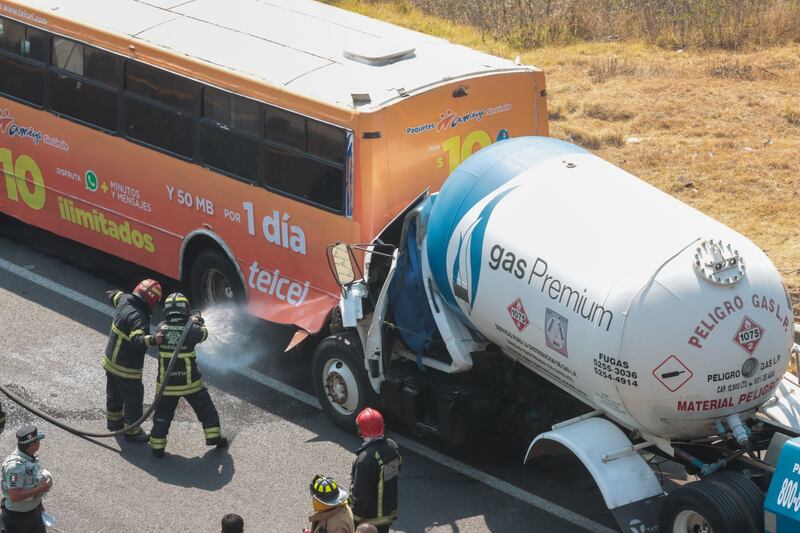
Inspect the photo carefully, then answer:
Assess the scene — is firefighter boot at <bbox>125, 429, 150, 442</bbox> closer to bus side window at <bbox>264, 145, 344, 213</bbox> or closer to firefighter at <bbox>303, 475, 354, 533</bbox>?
bus side window at <bbox>264, 145, 344, 213</bbox>

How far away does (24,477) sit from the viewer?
861 centimetres

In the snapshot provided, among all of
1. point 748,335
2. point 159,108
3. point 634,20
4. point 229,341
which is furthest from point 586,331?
point 634,20

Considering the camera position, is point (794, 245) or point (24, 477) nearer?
point (24, 477)

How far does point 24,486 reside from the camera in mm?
8602

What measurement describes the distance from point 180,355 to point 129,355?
1.96ft

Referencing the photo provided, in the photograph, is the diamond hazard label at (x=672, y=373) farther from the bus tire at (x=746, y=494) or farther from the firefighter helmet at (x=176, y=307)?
the firefighter helmet at (x=176, y=307)

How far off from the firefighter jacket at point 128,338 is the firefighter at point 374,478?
287cm

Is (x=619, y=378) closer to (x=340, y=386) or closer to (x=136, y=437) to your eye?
(x=340, y=386)

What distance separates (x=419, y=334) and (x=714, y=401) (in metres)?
2.87

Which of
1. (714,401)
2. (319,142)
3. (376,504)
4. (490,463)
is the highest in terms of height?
(319,142)

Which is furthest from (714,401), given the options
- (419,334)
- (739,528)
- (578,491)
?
(419,334)

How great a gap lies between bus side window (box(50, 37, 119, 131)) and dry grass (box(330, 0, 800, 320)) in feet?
22.4

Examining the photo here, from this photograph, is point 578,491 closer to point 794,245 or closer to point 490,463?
point 490,463

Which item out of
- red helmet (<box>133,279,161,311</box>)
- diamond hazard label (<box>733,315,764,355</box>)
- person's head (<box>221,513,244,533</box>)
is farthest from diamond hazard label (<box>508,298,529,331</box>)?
red helmet (<box>133,279,161,311</box>)
